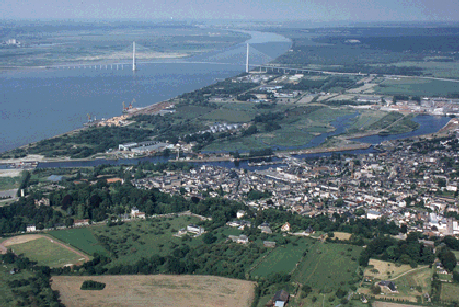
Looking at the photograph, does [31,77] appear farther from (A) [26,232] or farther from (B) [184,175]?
(A) [26,232]

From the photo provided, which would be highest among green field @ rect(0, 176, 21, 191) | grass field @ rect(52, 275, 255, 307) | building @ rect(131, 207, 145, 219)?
grass field @ rect(52, 275, 255, 307)

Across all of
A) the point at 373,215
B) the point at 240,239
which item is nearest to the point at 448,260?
the point at 373,215

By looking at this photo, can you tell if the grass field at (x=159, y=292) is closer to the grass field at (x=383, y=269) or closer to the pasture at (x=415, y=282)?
the grass field at (x=383, y=269)

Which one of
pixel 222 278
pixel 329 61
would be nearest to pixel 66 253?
pixel 222 278

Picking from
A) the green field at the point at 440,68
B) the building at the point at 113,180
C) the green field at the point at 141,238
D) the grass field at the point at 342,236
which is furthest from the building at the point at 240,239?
the green field at the point at 440,68

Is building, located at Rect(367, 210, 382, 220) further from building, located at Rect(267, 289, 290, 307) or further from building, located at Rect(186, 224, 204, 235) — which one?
building, located at Rect(267, 289, 290, 307)

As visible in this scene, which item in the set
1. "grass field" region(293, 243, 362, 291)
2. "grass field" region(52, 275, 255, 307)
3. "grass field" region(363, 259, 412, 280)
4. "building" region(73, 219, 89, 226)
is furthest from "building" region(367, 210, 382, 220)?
"building" region(73, 219, 89, 226)
